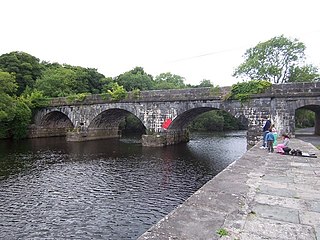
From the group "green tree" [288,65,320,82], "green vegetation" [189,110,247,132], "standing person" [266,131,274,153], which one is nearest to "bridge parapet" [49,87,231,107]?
"standing person" [266,131,274,153]

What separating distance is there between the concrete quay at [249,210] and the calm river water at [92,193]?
9.70 ft

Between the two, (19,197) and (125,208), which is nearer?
(125,208)

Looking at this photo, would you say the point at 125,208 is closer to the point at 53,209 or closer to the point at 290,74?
the point at 53,209

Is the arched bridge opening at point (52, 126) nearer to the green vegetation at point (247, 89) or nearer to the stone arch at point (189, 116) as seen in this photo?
the stone arch at point (189, 116)

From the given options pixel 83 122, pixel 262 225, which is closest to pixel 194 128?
pixel 83 122

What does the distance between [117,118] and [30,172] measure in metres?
22.0

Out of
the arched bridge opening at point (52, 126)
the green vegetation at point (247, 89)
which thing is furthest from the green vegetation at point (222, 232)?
the arched bridge opening at point (52, 126)

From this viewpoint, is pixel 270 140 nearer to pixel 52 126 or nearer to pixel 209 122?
pixel 52 126

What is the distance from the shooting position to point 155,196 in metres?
10.3

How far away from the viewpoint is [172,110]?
81.7 ft

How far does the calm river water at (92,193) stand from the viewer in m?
7.54

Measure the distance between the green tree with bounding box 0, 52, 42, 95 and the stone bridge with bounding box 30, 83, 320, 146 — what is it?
13030 millimetres

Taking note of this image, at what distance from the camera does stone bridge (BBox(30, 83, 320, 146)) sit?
20.0m

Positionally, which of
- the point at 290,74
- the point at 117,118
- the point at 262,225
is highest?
the point at 290,74
